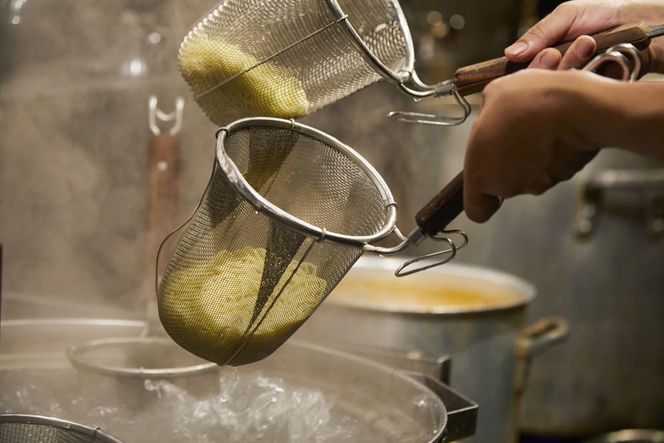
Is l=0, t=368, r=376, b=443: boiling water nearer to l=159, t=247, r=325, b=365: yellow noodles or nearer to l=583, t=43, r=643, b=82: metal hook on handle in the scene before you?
l=159, t=247, r=325, b=365: yellow noodles

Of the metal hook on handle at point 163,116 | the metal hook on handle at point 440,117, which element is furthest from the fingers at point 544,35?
the metal hook on handle at point 163,116

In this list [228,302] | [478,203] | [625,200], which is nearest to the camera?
[478,203]

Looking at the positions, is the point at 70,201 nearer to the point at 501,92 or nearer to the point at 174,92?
the point at 174,92

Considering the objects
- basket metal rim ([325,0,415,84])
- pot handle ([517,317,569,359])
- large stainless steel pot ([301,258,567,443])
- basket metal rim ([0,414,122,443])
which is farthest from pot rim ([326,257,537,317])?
basket metal rim ([0,414,122,443])

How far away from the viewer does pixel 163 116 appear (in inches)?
80.0

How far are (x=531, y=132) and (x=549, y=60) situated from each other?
11.4 inches

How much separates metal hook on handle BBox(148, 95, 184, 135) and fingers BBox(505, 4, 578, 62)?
1100 mm

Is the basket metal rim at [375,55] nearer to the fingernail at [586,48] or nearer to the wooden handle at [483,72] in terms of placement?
the wooden handle at [483,72]

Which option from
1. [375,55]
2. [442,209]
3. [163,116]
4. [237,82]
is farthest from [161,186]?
[442,209]

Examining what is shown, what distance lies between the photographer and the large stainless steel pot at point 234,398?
4.23ft

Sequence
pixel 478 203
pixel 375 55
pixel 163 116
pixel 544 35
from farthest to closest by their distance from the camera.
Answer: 1. pixel 163 116
2. pixel 375 55
3. pixel 544 35
4. pixel 478 203

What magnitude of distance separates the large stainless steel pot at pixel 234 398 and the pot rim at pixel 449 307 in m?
0.41

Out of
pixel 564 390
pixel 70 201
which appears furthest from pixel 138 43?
pixel 564 390

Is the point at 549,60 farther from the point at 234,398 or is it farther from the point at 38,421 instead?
the point at 38,421
